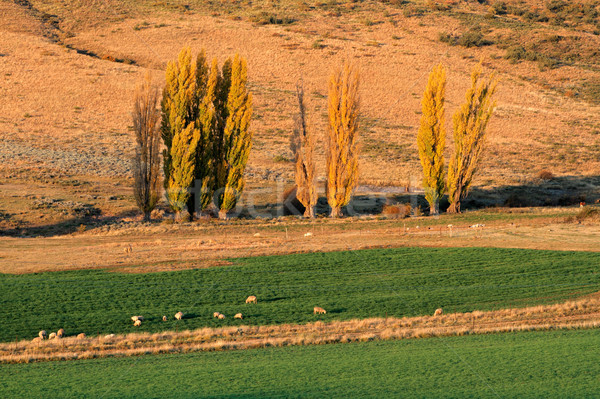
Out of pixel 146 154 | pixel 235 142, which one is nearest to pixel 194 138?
pixel 235 142

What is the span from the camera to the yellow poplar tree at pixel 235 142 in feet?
154

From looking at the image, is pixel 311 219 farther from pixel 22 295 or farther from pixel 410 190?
pixel 22 295

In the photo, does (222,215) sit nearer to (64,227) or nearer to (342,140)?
(342,140)

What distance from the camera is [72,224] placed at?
149 feet

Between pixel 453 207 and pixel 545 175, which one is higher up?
pixel 453 207

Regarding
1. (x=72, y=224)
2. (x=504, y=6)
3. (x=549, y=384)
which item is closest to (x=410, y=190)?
(x=72, y=224)

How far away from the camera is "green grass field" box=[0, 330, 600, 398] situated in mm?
16250

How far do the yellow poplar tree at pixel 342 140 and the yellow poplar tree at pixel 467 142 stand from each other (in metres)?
7.28

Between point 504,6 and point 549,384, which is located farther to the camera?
point 504,6

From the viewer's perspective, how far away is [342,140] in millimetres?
46969

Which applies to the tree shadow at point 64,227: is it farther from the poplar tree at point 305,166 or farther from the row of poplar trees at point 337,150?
the row of poplar trees at point 337,150

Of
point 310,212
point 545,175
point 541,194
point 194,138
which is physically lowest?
point 541,194

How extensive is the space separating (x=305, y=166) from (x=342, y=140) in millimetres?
3126

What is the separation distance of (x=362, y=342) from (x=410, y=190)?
35534 mm
